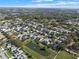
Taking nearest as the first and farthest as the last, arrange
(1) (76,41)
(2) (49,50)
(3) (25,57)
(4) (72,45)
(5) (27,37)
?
(3) (25,57)
(2) (49,50)
(4) (72,45)
(1) (76,41)
(5) (27,37)

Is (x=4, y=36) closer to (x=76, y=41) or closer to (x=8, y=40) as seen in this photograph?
(x=8, y=40)

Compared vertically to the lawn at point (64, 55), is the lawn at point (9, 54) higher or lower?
higher

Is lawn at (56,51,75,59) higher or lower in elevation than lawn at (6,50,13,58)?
lower

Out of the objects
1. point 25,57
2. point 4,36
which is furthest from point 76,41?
point 4,36

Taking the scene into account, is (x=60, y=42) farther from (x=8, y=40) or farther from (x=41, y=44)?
(x=8, y=40)

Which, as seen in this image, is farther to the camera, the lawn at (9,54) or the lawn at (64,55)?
the lawn at (9,54)

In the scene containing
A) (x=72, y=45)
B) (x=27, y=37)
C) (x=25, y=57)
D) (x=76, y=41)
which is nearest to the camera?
(x=25, y=57)

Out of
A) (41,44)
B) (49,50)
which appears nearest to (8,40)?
(41,44)

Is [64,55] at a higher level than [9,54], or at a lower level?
lower

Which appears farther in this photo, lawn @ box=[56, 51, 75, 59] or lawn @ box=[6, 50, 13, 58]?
lawn @ box=[6, 50, 13, 58]

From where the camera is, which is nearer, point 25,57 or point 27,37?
point 25,57
